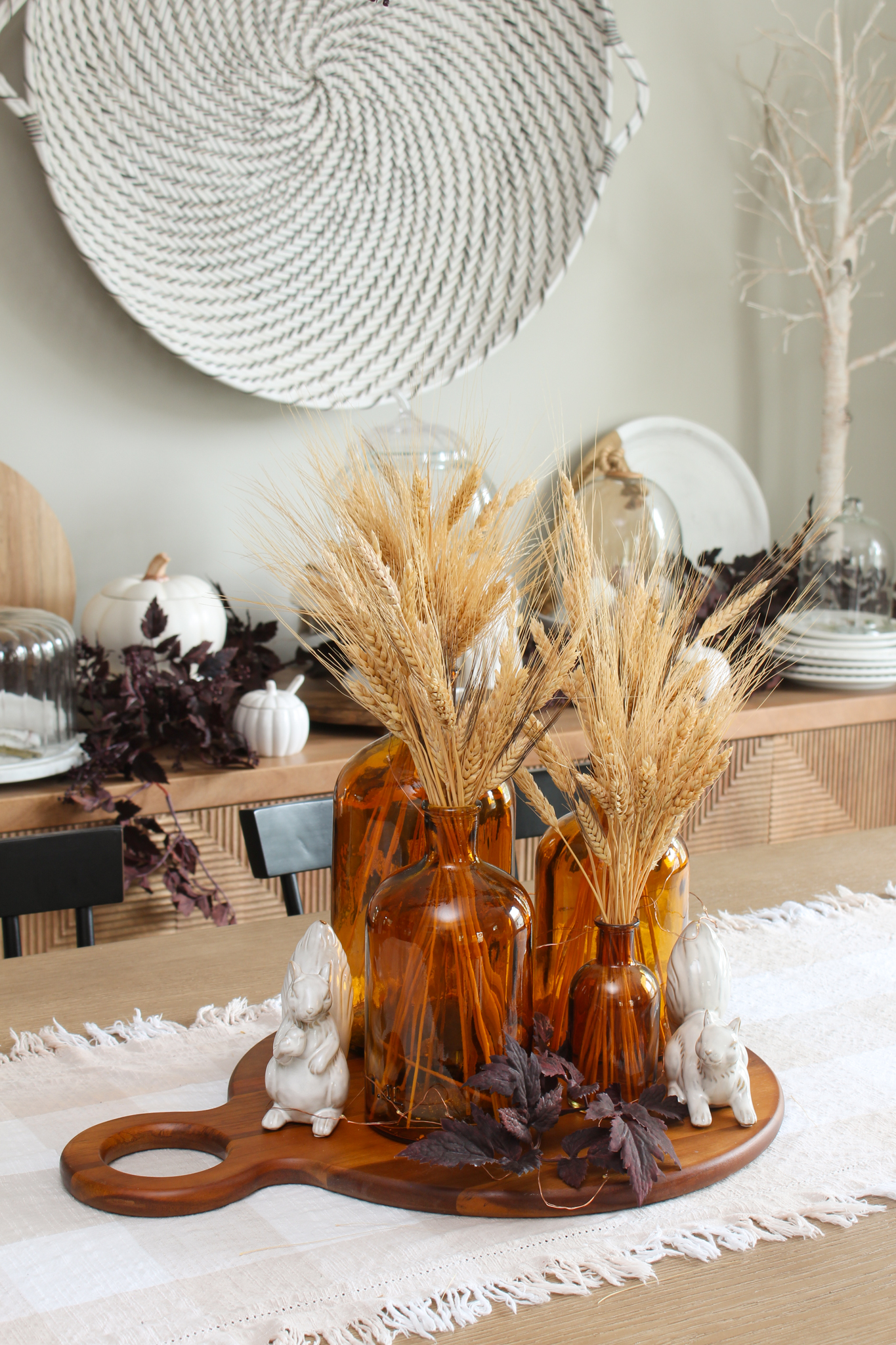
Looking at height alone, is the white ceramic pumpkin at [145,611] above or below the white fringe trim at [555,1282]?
above

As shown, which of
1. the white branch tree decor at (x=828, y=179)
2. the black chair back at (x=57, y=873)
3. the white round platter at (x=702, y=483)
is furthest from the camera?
the white round platter at (x=702, y=483)

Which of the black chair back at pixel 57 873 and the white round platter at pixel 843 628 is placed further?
the white round platter at pixel 843 628

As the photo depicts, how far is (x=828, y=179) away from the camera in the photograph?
2.43m

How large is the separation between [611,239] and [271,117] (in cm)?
73

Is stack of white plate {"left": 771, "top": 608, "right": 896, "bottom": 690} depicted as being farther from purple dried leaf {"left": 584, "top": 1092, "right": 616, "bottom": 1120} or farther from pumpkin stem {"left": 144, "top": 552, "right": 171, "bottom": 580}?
purple dried leaf {"left": 584, "top": 1092, "right": 616, "bottom": 1120}

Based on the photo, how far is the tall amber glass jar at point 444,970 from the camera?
615mm

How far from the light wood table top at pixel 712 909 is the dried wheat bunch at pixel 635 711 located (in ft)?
0.62

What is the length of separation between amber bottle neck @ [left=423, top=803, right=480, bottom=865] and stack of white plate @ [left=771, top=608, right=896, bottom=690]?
5.12ft

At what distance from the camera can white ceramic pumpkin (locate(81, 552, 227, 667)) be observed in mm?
1698

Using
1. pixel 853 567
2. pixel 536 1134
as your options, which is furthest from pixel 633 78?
pixel 536 1134

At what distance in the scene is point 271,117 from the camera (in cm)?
188

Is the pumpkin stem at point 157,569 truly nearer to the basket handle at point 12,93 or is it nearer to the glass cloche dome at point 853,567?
the basket handle at point 12,93

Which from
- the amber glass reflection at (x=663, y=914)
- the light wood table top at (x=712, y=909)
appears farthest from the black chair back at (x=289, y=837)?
the amber glass reflection at (x=663, y=914)

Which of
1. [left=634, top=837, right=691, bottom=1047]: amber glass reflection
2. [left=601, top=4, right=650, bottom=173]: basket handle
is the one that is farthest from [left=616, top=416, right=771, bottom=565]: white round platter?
[left=634, top=837, right=691, bottom=1047]: amber glass reflection
